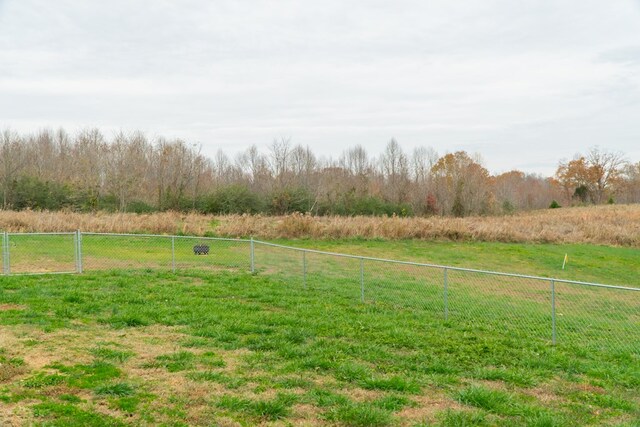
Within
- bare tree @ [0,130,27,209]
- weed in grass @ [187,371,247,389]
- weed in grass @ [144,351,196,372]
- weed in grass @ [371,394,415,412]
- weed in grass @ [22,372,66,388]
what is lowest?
weed in grass @ [371,394,415,412]

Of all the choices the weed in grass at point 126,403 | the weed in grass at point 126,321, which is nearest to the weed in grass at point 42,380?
the weed in grass at point 126,403

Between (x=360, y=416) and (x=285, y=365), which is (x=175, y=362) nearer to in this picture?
(x=285, y=365)

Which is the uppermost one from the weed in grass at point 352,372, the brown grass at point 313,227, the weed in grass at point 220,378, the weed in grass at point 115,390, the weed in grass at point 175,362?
the brown grass at point 313,227

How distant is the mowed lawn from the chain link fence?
4.8 inches

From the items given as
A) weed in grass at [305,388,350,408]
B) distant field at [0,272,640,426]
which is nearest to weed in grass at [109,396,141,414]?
distant field at [0,272,640,426]

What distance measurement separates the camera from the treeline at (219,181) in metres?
41.5

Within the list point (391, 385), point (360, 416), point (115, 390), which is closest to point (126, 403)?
point (115, 390)

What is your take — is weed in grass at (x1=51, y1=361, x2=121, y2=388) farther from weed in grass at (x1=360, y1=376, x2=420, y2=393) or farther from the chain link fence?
the chain link fence

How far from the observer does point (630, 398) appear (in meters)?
6.72

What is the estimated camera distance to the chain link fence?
1115 centimetres

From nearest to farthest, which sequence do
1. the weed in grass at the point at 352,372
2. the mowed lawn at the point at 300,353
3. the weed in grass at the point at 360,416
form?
the weed in grass at the point at 360,416
the mowed lawn at the point at 300,353
the weed in grass at the point at 352,372

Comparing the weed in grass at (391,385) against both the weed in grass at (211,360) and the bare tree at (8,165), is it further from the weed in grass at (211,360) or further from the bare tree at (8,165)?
the bare tree at (8,165)

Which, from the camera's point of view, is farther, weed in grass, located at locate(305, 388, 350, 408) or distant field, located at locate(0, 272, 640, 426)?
weed in grass, located at locate(305, 388, 350, 408)

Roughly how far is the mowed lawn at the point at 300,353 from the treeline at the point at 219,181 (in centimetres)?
2724
